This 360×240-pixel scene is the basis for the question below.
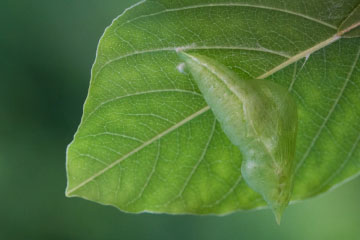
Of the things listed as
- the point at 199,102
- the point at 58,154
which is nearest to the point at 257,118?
the point at 199,102

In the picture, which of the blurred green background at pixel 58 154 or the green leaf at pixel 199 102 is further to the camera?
the blurred green background at pixel 58 154

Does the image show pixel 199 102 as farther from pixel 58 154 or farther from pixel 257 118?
pixel 58 154

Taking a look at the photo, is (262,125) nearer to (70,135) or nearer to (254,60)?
(254,60)

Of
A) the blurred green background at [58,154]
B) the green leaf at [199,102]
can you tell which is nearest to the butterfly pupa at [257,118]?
the green leaf at [199,102]

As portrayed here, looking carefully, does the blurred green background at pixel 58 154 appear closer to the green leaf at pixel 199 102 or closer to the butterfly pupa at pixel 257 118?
the green leaf at pixel 199 102

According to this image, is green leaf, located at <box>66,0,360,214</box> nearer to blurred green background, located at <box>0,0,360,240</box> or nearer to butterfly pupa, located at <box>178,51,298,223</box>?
butterfly pupa, located at <box>178,51,298,223</box>

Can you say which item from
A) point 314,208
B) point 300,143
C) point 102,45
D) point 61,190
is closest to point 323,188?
point 300,143
